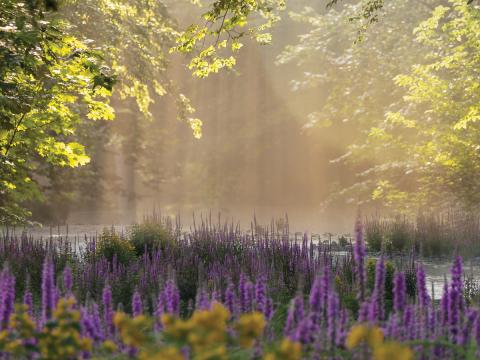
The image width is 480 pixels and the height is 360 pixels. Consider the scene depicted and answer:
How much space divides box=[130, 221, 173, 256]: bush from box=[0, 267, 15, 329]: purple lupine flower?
8434mm

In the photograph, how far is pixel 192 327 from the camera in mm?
2773

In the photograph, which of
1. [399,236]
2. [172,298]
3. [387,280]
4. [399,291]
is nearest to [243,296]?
[172,298]

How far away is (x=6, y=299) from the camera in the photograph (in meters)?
4.16

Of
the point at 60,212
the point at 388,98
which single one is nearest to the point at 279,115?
the point at 388,98

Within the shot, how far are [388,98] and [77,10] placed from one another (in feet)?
54.5

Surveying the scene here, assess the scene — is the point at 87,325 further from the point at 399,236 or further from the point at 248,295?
the point at 399,236

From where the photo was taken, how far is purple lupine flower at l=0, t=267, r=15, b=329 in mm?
4098

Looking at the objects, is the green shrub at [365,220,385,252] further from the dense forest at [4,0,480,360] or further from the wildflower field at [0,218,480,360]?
the wildflower field at [0,218,480,360]

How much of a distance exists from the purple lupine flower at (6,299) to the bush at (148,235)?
27.7ft

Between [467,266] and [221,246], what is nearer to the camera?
[221,246]

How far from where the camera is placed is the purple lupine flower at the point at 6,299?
Result: 13.4 ft

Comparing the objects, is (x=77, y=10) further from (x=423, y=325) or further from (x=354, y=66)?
(x=423, y=325)

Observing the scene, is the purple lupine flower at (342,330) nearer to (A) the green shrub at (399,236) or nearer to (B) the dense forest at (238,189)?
(B) the dense forest at (238,189)

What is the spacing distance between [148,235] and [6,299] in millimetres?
9021
